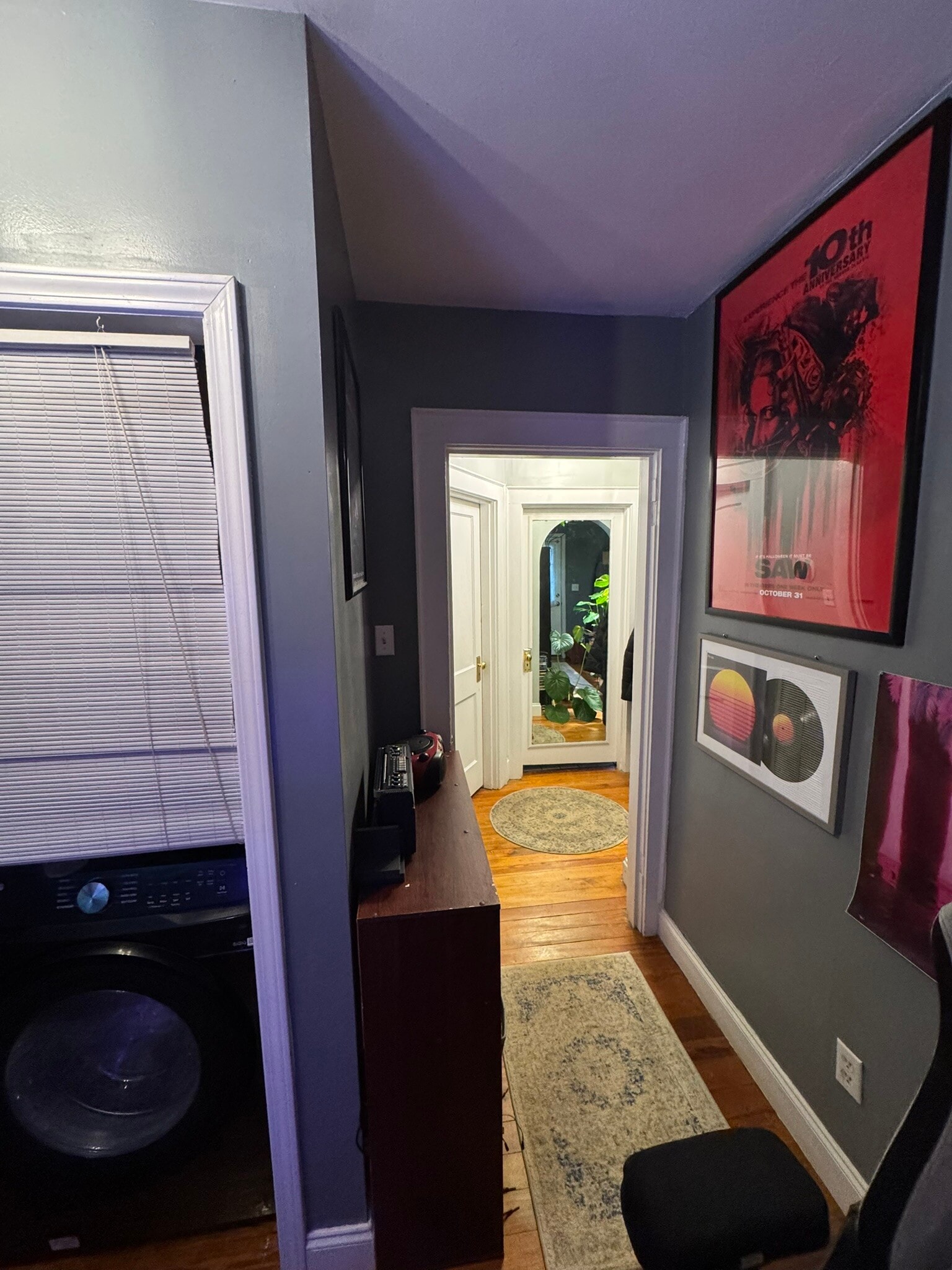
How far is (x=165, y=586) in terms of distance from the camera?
3.34 feet

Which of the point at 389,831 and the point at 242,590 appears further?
the point at 389,831

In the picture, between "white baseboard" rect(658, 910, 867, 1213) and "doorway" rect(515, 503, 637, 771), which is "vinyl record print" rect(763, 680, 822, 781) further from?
"doorway" rect(515, 503, 637, 771)

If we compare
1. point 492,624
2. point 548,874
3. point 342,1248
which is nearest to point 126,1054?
point 342,1248

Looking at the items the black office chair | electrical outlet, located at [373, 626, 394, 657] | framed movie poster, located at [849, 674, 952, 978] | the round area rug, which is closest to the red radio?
electrical outlet, located at [373, 626, 394, 657]

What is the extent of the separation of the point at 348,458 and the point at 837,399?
1209 millimetres

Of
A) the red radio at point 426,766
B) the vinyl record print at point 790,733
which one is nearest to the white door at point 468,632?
the red radio at point 426,766

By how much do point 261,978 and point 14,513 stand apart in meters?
1.01

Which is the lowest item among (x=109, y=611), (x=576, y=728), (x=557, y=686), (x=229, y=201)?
(x=576, y=728)

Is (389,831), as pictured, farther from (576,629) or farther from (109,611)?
(576,629)

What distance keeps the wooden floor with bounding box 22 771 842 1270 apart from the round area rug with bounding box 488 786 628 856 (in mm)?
63

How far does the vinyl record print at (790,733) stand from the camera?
138 centimetres

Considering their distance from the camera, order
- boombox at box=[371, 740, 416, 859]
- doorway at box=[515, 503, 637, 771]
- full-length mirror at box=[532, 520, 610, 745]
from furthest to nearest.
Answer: full-length mirror at box=[532, 520, 610, 745] < doorway at box=[515, 503, 637, 771] < boombox at box=[371, 740, 416, 859]

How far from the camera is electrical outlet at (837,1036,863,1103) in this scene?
1244mm

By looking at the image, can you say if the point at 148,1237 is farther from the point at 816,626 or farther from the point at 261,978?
the point at 816,626
